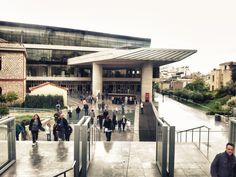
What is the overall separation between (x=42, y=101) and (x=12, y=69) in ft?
16.9

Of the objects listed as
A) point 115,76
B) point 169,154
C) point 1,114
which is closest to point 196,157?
point 169,154

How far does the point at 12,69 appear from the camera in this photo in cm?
3194

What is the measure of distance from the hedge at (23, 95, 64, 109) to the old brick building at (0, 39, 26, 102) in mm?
1468

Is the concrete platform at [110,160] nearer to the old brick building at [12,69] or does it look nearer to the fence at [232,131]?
the fence at [232,131]

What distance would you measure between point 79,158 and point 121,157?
8.12ft

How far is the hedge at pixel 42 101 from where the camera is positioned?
31.4 m

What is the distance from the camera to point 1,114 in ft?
76.9

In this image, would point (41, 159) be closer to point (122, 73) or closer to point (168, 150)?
point (168, 150)

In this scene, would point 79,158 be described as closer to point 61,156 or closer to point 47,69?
point 61,156

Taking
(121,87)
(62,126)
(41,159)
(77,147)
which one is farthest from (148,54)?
(77,147)

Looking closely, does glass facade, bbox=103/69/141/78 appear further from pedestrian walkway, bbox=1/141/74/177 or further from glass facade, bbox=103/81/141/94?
pedestrian walkway, bbox=1/141/74/177

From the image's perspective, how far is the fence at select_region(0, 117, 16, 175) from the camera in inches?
330

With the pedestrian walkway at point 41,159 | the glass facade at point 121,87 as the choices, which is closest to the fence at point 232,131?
the pedestrian walkway at point 41,159

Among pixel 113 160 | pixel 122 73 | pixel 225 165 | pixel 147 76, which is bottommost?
pixel 113 160
